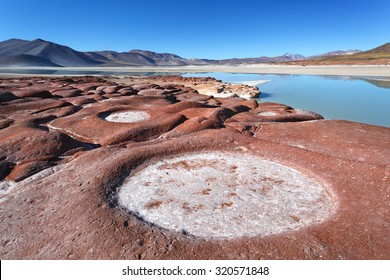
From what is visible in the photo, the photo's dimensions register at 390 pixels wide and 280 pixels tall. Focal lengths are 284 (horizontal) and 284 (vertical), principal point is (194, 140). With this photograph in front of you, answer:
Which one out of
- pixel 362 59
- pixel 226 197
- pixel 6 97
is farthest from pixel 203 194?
pixel 362 59

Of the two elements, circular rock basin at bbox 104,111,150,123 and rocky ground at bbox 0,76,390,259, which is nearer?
rocky ground at bbox 0,76,390,259

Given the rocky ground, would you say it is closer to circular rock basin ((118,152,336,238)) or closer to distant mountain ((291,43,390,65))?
circular rock basin ((118,152,336,238))

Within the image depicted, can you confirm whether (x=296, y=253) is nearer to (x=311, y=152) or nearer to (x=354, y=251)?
(x=354, y=251)

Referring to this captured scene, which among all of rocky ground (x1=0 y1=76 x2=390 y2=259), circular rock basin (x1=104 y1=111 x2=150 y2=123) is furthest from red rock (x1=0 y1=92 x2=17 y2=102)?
circular rock basin (x1=104 y1=111 x2=150 y2=123)

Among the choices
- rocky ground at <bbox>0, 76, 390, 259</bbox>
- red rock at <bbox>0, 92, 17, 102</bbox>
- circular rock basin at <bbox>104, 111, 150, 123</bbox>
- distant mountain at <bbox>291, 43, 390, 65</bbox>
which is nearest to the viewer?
rocky ground at <bbox>0, 76, 390, 259</bbox>

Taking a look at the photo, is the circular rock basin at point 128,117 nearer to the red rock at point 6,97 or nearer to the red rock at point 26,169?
the red rock at point 26,169

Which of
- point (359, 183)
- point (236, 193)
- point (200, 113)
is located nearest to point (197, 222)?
point (236, 193)

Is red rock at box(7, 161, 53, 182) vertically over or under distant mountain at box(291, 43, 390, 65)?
over
